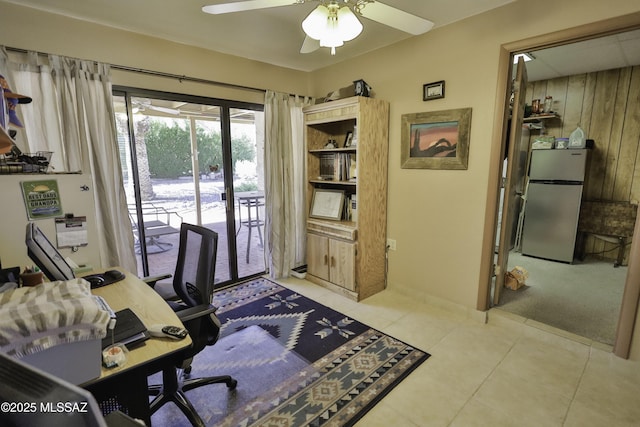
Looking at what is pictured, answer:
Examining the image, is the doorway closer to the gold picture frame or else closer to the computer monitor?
the gold picture frame

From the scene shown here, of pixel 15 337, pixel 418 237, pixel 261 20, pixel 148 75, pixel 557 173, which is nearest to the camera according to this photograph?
pixel 15 337

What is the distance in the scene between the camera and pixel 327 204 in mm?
3414

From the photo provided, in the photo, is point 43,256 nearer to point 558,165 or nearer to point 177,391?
point 177,391

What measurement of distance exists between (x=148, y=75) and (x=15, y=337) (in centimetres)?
254

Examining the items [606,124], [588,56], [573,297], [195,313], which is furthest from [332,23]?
[606,124]

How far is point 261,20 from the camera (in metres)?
2.40

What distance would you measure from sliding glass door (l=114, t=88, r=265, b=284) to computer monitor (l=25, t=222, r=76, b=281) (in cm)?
135

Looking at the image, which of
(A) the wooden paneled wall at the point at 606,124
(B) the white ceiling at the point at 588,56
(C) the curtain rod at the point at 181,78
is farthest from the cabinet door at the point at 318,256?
(A) the wooden paneled wall at the point at 606,124

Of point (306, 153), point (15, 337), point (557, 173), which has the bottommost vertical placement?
point (15, 337)

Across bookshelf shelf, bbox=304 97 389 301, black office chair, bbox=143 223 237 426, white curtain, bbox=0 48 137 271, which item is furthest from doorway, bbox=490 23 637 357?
white curtain, bbox=0 48 137 271

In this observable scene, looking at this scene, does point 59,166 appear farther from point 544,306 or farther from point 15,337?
point 544,306

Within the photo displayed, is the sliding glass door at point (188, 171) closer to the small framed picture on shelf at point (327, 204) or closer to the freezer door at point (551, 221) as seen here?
the small framed picture on shelf at point (327, 204)

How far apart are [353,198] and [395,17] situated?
5.84ft

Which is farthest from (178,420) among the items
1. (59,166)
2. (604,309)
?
(604,309)
